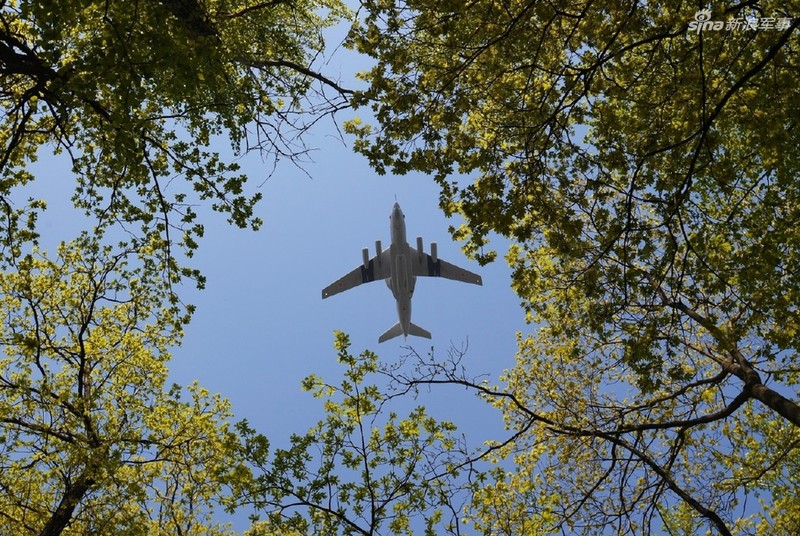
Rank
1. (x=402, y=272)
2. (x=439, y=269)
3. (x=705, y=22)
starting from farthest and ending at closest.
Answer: (x=439, y=269)
(x=402, y=272)
(x=705, y=22)

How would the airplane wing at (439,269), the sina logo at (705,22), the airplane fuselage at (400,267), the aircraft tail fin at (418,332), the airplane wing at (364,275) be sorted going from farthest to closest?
the aircraft tail fin at (418,332) → the airplane wing at (364,275) → the airplane wing at (439,269) → the airplane fuselage at (400,267) → the sina logo at (705,22)

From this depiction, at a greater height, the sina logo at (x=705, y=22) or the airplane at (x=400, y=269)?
the airplane at (x=400, y=269)

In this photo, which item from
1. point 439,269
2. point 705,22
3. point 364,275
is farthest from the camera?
point 364,275

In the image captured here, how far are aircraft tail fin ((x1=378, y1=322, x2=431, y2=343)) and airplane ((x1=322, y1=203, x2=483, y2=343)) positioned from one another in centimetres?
450

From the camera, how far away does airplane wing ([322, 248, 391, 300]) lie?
3350 cm

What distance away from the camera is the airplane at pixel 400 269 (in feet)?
99.7

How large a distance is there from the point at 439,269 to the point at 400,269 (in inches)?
127

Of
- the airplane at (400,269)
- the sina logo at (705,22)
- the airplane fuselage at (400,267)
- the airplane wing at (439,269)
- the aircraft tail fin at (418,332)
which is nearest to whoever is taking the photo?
the sina logo at (705,22)

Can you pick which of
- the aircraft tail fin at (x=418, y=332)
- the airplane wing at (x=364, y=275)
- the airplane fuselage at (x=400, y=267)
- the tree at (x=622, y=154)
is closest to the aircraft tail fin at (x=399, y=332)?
the aircraft tail fin at (x=418, y=332)

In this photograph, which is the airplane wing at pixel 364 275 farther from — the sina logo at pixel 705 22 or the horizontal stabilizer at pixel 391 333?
the sina logo at pixel 705 22

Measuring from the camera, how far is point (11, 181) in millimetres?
9914

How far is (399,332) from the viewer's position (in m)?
41.8

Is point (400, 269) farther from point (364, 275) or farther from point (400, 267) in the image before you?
point (364, 275)

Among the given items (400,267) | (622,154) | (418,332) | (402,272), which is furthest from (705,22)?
(418,332)
